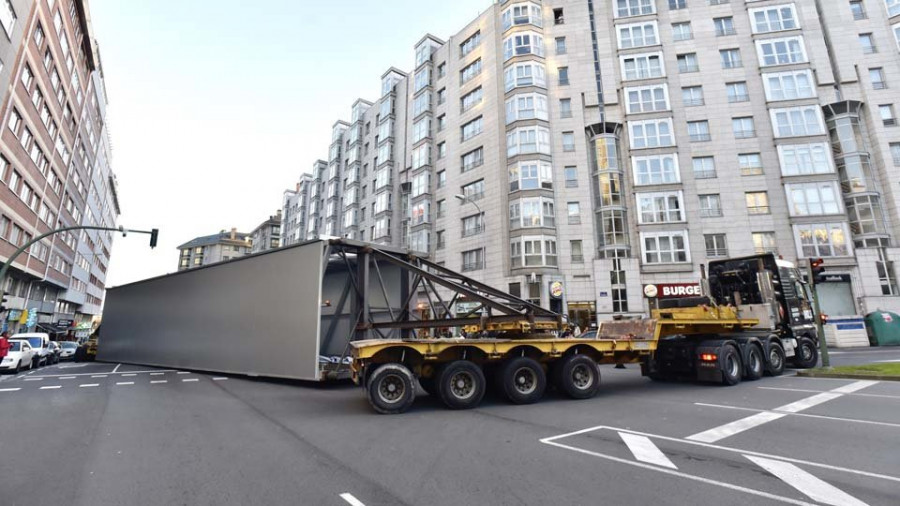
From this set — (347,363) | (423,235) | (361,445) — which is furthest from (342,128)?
(361,445)

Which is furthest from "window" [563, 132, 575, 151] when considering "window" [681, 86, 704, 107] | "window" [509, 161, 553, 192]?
"window" [681, 86, 704, 107]

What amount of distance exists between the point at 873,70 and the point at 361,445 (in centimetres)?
4887

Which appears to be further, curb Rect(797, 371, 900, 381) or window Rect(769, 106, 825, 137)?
window Rect(769, 106, 825, 137)

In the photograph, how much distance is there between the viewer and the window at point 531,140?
35.7m

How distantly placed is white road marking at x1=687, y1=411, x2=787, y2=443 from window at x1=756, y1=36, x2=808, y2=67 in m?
38.9

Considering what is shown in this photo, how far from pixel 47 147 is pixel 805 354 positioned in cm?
4833

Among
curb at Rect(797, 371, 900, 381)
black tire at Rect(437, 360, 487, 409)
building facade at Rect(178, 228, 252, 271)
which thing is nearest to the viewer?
black tire at Rect(437, 360, 487, 409)

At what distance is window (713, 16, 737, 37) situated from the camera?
36.3 m

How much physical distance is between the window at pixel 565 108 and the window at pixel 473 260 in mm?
14394

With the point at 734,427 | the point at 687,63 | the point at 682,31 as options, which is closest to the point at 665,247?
the point at 687,63

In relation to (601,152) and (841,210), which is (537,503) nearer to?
(601,152)

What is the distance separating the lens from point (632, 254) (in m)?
33.5

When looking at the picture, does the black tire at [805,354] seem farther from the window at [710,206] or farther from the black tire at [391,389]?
the window at [710,206]

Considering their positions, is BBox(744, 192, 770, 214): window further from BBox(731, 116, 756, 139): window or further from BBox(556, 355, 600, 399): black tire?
BBox(556, 355, 600, 399): black tire
